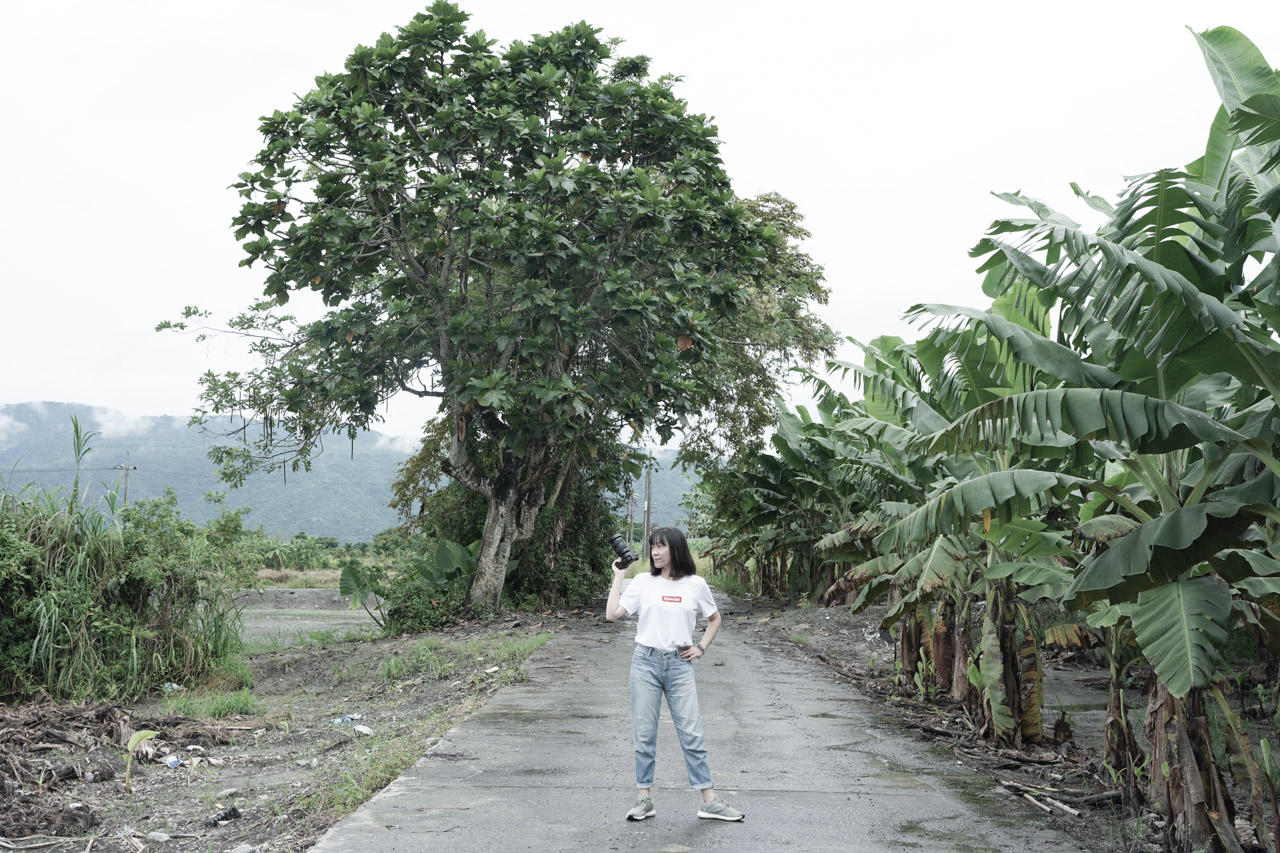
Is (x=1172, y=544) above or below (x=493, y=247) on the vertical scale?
below

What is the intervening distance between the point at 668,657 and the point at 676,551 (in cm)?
59

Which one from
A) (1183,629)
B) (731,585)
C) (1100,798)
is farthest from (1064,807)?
(731,585)

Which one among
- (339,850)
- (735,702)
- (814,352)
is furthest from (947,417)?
(814,352)

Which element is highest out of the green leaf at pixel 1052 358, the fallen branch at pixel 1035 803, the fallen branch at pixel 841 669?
the green leaf at pixel 1052 358

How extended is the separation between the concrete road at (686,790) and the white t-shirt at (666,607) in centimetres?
95

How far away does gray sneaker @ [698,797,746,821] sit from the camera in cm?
515

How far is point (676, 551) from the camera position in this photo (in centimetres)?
542

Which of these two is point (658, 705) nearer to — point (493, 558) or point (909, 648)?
point (909, 648)

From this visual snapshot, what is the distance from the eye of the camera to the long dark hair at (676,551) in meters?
5.43

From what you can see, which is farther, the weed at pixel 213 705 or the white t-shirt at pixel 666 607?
the weed at pixel 213 705

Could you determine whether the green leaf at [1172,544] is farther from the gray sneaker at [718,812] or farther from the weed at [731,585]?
the weed at [731,585]

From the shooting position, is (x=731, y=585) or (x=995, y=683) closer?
(x=995, y=683)

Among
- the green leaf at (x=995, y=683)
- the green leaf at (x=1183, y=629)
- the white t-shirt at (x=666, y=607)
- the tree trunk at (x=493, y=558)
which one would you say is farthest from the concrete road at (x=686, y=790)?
the tree trunk at (x=493, y=558)

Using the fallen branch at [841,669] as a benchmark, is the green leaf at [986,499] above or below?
above
